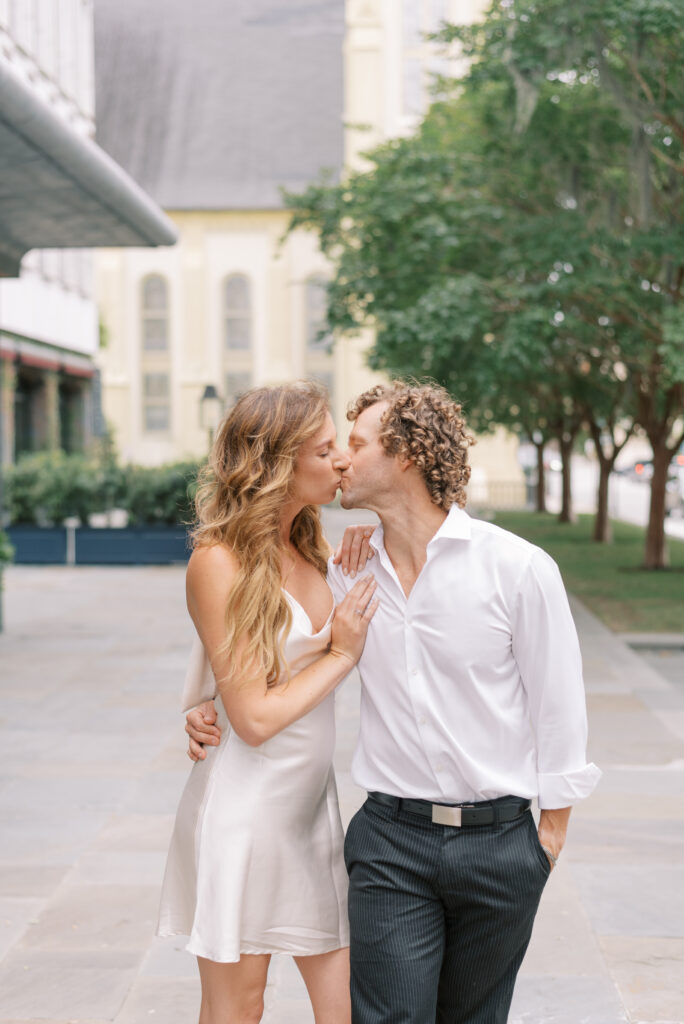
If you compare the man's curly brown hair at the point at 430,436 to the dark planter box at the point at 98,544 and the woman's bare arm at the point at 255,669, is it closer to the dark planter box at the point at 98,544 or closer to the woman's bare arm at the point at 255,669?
the woman's bare arm at the point at 255,669

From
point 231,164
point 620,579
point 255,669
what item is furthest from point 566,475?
point 255,669

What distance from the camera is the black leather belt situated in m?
2.55

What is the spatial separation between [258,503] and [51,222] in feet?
28.2

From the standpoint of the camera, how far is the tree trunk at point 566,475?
1378 inches

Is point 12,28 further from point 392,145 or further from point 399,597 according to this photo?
point 399,597

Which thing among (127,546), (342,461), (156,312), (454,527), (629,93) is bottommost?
(127,546)

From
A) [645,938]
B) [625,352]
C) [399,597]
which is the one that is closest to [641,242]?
[625,352]

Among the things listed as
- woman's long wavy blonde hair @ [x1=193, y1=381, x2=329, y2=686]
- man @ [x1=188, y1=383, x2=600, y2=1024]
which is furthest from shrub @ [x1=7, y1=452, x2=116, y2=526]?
man @ [x1=188, y1=383, x2=600, y2=1024]

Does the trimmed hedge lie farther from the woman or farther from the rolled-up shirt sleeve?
the rolled-up shirt sleeve

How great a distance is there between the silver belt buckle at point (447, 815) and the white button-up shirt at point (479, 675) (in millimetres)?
24

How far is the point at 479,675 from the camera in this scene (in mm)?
2547

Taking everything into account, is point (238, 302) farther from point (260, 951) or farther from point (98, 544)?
point (260, 951)

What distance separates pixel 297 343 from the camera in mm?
55688

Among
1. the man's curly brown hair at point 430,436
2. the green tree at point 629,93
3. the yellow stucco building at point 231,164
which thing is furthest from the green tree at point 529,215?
the yellow stucco building at point 231,164
